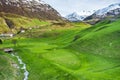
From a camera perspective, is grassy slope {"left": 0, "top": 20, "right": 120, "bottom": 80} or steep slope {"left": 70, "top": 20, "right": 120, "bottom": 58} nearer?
grassy slope {"left": 0, "top": 20, "right": 120, "bottom": 80}

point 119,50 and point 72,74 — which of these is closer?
point 72,74

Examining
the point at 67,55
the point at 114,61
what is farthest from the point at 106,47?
the point at 114,61

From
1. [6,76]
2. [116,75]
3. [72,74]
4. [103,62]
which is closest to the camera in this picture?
[116,75]

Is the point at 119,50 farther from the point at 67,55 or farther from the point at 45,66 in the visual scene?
the point at 45,66

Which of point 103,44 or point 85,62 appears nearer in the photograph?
point 85,62

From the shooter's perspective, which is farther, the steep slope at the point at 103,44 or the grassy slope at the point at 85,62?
the steep slope at the point at 103,44

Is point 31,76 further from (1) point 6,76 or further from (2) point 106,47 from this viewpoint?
(2) point 106,47

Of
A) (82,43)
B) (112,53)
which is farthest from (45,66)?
(82,43)

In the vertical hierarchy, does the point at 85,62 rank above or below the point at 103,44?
below

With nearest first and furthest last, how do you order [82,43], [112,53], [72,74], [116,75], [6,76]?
[116,75]
[72,74]
[6,76]
[112,53]
[82,43]
